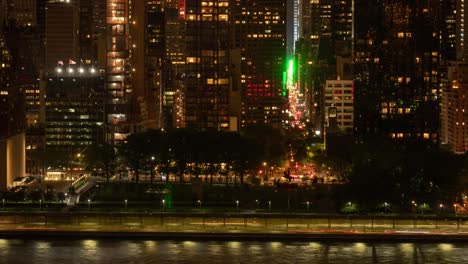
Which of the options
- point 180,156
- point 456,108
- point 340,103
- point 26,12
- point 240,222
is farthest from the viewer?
point 26,12

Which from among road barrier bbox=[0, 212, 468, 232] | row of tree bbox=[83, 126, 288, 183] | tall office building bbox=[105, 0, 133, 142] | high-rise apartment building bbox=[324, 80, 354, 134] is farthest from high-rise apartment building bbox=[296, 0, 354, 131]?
road barrier bbox=[0, 212, 468, 232]

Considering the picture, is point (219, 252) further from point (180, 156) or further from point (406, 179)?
point (180, 156)

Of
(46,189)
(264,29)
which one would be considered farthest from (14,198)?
(264,29)

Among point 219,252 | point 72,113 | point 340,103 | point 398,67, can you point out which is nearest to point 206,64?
point 72,113

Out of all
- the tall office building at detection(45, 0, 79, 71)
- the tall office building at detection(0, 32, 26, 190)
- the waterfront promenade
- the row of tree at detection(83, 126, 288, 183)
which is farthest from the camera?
the tall office building at detection(45, 0, 79, 71)

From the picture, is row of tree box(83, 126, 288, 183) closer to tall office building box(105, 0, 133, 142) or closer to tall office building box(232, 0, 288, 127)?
tall office building box(105, 0, 133, 142)
